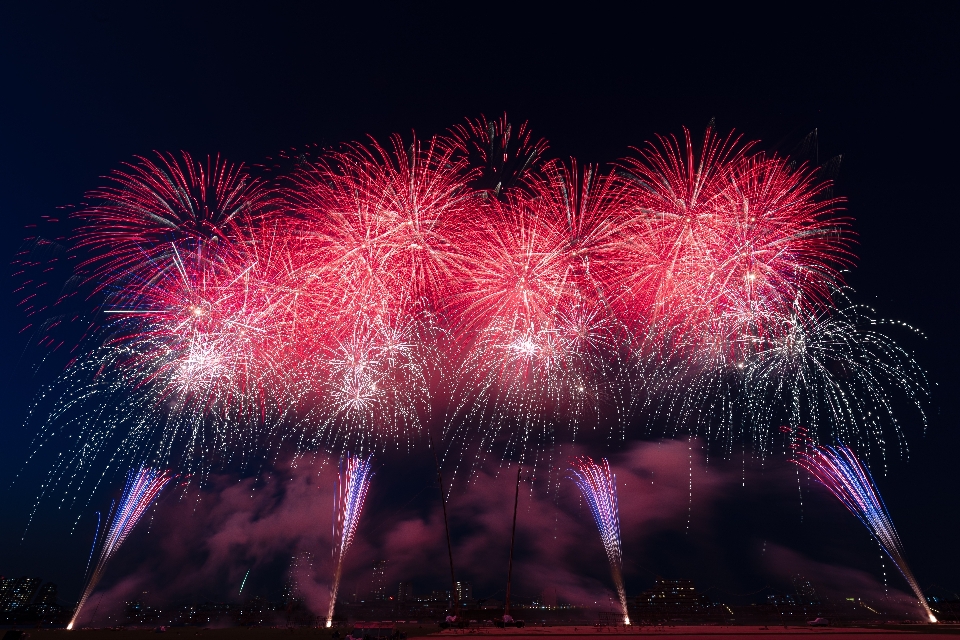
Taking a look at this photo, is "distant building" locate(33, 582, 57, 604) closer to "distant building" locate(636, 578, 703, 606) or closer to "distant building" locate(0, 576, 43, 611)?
"distant building" locate(0, 576, 43, 611)

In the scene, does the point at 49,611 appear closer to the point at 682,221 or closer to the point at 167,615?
the point at 167,615

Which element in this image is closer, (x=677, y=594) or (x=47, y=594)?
(x=677, y=594)

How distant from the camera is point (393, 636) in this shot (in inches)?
1001

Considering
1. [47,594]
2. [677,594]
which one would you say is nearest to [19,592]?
[47,594]

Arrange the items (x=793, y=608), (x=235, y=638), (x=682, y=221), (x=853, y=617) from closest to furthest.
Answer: (x=682, y=221) < (x=235, y=638) < (x=853, y=617) < (x=793, y=608)

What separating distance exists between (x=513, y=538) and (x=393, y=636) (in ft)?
53.2

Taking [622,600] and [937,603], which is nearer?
[622,600]

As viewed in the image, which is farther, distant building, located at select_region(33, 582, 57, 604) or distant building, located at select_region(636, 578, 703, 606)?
distant building, located at select_region(33, 582, 57, 604)

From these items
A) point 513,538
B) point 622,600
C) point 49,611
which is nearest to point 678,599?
point 622,600

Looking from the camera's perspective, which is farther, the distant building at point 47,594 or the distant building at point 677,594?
the distant building at point 47,594

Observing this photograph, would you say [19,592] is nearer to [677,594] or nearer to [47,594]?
[47,594]

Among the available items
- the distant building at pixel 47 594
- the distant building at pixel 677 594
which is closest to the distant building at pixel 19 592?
the distant building at pixel 47 594

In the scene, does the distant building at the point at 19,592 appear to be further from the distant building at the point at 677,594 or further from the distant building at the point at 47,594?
the distant building at the point at 677,594

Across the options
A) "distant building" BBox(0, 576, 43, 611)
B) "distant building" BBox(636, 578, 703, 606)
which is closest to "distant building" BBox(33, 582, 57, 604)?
"distant building" BBox(0, 576, 43, 611)
